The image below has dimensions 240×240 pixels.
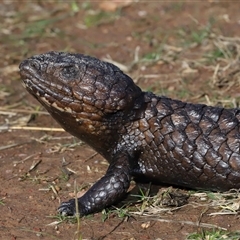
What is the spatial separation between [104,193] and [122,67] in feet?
10.7

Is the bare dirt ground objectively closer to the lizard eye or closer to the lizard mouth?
the lizard mouth

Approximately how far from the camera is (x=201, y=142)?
18.8 feet

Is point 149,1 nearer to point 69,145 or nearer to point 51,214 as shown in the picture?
point 69,145

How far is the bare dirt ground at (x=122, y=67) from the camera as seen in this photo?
5.38m

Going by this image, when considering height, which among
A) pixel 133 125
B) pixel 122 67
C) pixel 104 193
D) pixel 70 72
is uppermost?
pixel 70 72

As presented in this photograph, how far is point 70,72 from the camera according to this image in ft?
19.0

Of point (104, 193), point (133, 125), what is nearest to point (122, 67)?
point (133, 125)

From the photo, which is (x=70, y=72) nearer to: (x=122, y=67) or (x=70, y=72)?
(x=70, y=72)

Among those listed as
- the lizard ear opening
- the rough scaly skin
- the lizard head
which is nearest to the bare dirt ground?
the rough scaly skin

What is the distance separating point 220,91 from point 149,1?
3.23 meters

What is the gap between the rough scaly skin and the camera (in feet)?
18.7

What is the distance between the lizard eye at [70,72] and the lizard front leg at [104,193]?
2.39ft

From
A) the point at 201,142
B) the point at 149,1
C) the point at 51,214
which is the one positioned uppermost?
the point at 201,142

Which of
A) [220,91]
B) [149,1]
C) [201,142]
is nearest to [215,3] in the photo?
[149,1]
